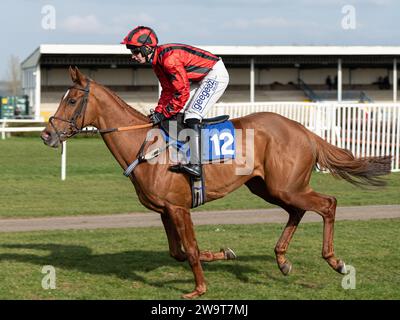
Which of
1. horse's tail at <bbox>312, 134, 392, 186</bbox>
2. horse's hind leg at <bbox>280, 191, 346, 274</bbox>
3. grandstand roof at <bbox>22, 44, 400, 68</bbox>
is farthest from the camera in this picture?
grandstand roof at <bbox>22, 44, 400, 68</bbox>

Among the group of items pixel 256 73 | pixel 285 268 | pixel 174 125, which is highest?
pixel 256 73

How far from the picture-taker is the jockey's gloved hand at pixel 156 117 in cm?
810

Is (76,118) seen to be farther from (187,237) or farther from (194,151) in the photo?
(187,237)

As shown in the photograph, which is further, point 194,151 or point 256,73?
point 256,73

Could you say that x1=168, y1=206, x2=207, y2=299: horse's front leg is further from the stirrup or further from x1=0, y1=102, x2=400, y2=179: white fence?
x1=0, y1=102, x2=400, y2=179: white fence

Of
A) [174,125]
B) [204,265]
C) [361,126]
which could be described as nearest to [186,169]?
[174,125]

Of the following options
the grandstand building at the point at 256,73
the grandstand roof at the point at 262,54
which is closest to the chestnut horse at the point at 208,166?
the grandstand roof at the point at 262,54

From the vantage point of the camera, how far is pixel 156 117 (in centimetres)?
817

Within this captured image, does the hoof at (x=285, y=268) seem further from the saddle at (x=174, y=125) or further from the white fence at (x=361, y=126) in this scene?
the white fence at (x=361, y=126)

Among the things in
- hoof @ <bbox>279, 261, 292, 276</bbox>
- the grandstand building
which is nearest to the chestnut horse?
hoof @ <bbox>279, 261, 292, 276</bbox>

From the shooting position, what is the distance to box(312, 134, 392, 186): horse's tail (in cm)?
873

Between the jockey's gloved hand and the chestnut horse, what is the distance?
0.08 m

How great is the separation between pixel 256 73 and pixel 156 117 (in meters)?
41.4

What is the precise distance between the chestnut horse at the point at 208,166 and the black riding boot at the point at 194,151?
0.39ft
